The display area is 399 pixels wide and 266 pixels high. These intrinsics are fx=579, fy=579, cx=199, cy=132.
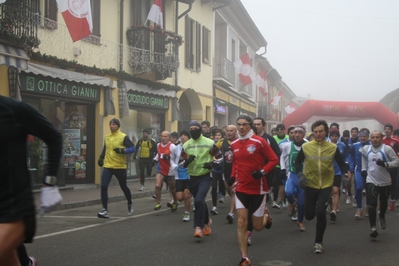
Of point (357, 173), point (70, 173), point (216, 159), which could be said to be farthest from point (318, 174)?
point (70, 173)

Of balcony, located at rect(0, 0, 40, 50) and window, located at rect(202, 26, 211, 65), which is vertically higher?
window, located at rect(202, 26, 211, 65)

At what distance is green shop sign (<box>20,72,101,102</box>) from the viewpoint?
1480cm

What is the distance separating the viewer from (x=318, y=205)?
7.48 meters

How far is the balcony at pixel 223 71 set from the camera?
2988 cm

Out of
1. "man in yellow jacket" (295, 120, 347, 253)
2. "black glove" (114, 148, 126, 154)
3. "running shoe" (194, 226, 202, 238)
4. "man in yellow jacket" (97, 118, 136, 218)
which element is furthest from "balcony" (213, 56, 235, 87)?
"man in yellow jacket" (295, 120, 347, 253)

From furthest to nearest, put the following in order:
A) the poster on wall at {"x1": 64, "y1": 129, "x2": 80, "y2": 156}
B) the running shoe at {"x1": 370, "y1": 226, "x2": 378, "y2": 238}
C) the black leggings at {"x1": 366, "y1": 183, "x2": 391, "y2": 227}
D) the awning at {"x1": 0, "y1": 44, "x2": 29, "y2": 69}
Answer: the poster on wall at {"x1": 64, "y1": 129, "x2": 80, "y2": 156} < the awning at {"x1": 0, "y1": 44, "x2": 29, "y2": 69} < the black leggings at {"x1": 366, "y1": 183, "x2": 391, "y2": 227} < the running shoe at {"x1": 370, "y1": 226, "x2": 378, "y2": 238}

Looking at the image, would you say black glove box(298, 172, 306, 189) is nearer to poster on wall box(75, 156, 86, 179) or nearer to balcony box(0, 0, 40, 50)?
balcony box(0, 0, 40, 50)

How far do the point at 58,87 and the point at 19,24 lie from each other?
9.89 feet

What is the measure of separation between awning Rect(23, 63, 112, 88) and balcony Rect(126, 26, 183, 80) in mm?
1878

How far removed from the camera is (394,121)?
1237 inches

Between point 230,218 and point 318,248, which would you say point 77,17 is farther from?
point 318,248

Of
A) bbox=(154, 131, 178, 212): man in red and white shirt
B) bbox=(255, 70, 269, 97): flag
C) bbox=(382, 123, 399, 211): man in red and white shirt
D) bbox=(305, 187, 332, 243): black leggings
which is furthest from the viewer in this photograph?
bbox=(255, 70, 269, 97): flag

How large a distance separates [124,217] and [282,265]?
210 inches

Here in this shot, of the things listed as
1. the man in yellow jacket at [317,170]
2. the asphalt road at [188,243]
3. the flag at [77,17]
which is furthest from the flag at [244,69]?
the man in yellow jacket at [317,170]
